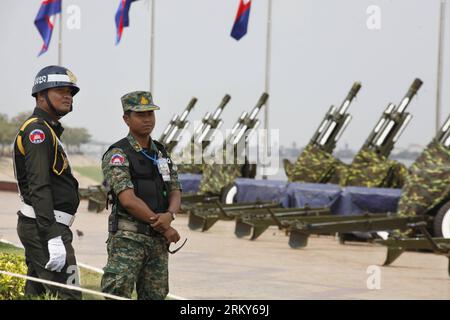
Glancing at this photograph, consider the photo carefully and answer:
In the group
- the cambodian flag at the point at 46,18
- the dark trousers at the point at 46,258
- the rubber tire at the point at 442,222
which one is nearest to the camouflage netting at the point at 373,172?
the rubber tire at the point at 442,222

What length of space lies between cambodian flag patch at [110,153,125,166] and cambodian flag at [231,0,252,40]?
17.3m

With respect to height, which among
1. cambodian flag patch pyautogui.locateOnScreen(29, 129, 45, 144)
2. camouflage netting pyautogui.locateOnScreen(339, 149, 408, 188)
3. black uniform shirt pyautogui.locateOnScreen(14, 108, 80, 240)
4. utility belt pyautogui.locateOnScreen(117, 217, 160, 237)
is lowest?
camouflage netting pyautogui.locateOnScreen(339, 149, 408, 188)

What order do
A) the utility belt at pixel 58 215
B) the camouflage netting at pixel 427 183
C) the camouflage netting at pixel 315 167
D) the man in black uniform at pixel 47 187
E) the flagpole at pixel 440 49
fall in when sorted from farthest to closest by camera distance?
the camouflage netting at pixel 315 167 < the flagpole at pixel 440 49 < the camouflage netting at pixel 427 183 < the utility belt at pixel 58 215 < the man in black uniform at pixel 47 187

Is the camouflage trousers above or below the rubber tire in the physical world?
above

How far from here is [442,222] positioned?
44.6 ft

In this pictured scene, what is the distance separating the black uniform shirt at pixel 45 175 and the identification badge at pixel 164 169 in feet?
1.57

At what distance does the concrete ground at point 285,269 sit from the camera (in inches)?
379

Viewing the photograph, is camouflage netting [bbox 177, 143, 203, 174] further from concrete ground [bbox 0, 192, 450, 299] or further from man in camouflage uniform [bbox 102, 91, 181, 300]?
man in camouflage uniform [bbox 102, 91, 181, 300]

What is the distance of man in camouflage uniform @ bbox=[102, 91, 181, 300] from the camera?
18.1 ft

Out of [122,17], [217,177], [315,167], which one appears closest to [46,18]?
[122,17]

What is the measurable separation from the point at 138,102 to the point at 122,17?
18344 mm

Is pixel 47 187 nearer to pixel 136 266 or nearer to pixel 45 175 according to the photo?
pixel 45 175

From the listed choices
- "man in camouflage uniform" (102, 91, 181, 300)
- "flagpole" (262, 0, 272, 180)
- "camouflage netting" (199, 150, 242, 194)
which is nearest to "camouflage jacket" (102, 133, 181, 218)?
"man in camouflage uniform" (102, 91, 181, 300)

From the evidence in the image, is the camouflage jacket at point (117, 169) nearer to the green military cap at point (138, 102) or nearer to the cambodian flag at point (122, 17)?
the green military cap at point (138, 102)
